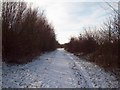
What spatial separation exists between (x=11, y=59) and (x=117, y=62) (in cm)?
852

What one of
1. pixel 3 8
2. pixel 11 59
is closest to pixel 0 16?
pixel 3 8

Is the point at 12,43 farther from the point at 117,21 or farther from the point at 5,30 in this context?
the point at 117,21

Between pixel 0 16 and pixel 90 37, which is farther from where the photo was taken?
pixel 90 37

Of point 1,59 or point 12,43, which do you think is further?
point 12,43

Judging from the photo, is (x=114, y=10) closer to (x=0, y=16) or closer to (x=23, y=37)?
(x=0, y=16)

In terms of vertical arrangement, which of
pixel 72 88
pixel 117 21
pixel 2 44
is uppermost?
pixel 117 21

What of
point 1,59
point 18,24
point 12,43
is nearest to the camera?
point 1,59

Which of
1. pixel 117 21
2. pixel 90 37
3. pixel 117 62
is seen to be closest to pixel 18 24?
pixel 117 62

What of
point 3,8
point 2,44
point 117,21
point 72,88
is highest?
point 3,8

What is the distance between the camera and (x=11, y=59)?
20.6m

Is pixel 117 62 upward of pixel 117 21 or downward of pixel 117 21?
downward

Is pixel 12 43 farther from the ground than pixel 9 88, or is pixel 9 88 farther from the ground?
pixel 12 43

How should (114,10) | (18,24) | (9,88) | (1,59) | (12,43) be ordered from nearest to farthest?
(9,88) < (114,10) < (1,59) < (12,43) < (18,24)

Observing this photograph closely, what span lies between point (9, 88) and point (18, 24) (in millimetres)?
13465
